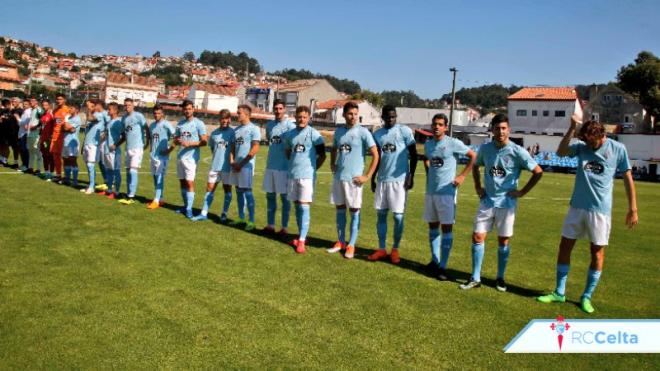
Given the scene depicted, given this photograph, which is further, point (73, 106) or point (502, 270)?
point (73, 106)

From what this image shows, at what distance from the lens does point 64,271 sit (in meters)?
6.04

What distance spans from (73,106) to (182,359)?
11.1m

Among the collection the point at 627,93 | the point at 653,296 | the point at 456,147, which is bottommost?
the point at 653,296

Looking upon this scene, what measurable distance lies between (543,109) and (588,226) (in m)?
71.4

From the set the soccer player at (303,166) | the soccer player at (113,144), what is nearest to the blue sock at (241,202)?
the soccer player at (303,166)

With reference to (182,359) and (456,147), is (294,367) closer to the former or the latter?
(182,359)

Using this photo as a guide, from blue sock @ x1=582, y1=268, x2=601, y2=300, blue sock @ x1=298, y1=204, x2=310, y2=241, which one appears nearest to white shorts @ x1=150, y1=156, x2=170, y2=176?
blue sock @ x1=298, y1=204, x2=310, y2=241

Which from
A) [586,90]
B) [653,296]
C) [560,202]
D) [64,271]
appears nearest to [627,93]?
[586,90]

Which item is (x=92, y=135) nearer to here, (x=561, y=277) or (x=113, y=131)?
(x=113, y=131)

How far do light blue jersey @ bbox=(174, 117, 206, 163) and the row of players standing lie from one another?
2cm

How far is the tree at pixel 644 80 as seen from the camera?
62.9 metres

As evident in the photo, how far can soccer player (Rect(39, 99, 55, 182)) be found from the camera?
13.4 meters

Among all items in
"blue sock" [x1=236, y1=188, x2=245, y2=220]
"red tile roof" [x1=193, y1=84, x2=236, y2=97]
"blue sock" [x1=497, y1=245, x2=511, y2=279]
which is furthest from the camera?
"red tile roof" [x1=193, y1=84, x2=236, y2=97]

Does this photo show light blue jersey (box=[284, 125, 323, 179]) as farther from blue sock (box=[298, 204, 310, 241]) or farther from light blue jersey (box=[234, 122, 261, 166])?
light blue jersey (box=[234, 122, 261, 166])
